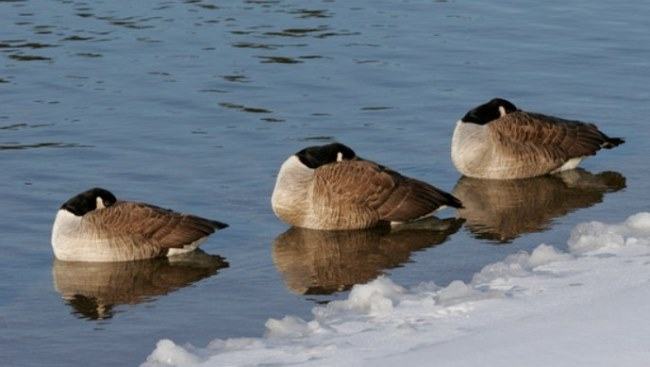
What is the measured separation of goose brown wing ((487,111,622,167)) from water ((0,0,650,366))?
13.7 inches

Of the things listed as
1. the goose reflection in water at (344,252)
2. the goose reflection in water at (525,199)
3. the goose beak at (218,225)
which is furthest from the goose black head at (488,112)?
the goose beak at (218,225)

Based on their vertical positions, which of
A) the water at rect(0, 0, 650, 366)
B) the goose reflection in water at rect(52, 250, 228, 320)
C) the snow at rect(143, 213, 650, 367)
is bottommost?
the goose reflection in water at rect(52, 250, 228, 320)

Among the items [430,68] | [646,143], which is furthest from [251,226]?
[430,68]

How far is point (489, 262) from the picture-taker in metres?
14.0

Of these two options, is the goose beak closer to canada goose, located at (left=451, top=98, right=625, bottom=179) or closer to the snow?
the snow

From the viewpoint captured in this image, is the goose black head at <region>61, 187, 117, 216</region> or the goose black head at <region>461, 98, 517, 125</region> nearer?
the goose black head at <region>61, 187, 117, 216</region>

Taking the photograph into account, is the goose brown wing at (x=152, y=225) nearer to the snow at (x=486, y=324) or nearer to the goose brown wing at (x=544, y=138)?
the snow at (x=486, y=324)

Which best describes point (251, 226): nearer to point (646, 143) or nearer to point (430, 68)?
point (646, 143)

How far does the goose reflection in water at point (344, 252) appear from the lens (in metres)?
13.7

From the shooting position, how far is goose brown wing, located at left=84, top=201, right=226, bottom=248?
14.6 metres

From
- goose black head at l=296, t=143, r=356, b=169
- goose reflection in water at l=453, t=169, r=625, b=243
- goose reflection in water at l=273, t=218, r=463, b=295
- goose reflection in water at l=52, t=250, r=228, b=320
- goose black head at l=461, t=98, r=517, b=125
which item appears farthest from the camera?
goose black head at l=461, t=98, r=517, b=125

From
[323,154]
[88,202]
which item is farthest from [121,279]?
[323,154]

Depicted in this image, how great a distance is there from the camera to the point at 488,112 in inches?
696

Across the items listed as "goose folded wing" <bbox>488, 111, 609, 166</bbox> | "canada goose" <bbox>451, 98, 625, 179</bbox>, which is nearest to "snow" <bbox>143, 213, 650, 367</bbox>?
"canada goose" <bbox>451, 98, 625, 179</bbox>
